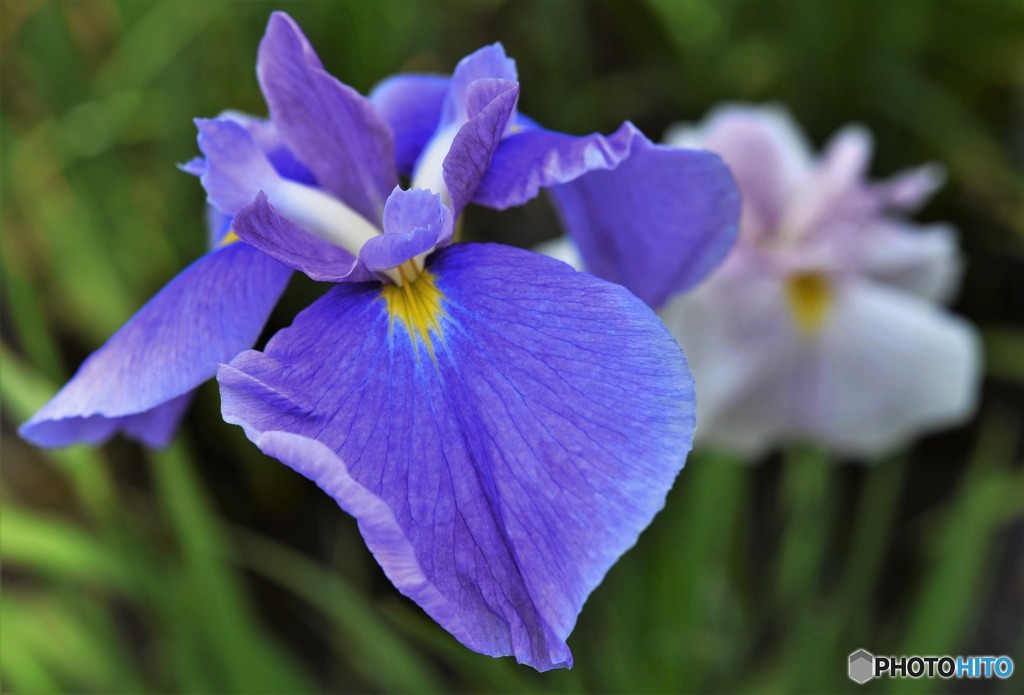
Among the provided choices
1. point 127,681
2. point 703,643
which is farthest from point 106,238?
point 703,643

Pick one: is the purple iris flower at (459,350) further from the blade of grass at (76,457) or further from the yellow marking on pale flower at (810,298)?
the blade of grass at (76,457)

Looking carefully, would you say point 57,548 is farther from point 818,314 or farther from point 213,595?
point 818,314

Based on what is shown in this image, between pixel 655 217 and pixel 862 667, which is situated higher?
pixel 655 217

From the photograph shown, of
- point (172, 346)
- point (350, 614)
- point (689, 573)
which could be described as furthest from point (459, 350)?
point (350, 614)

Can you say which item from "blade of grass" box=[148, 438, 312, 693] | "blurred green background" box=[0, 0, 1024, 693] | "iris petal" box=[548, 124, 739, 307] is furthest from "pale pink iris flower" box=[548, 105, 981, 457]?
"blade of grass" box=[148, 438, 312, 693]

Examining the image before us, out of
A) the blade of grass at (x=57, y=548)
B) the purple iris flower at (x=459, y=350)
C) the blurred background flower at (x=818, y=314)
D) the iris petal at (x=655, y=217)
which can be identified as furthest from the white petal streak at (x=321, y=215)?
the blade of grass at (x=57, y=548)

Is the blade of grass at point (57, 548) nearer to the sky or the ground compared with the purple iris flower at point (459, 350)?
nearer to the ground
